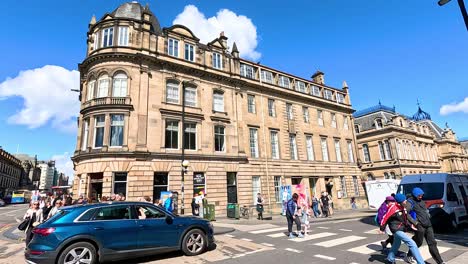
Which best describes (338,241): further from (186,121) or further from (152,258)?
(186,121)

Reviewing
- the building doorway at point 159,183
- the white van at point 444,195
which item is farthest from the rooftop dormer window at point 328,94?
the building doorway at point 159,183

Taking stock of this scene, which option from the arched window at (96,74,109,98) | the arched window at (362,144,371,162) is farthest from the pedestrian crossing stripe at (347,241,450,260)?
the arched window at (362,144,371,162)

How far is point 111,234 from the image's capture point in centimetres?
657

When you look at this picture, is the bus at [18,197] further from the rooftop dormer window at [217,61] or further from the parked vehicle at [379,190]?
the parked vehicle at [379,190]

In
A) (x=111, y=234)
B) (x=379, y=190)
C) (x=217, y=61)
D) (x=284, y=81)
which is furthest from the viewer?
(x=284, y=81)

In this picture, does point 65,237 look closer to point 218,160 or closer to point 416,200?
point 416,200

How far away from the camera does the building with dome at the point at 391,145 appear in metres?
45.1

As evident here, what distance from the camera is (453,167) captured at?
60.9 meters

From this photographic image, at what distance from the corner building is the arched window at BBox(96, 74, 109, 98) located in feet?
0.26

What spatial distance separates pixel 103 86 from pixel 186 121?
701cm

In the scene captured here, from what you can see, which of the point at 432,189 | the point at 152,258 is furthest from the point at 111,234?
the point at 432,189

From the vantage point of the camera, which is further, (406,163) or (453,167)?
(453,167)

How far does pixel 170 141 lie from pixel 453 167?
234ft

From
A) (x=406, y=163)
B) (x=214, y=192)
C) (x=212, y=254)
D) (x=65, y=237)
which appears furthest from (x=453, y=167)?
(x=65, y=237)
